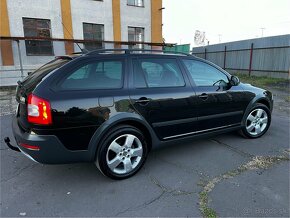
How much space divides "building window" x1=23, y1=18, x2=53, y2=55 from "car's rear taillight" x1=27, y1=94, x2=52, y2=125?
12305 millimetres

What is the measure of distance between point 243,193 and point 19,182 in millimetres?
2815

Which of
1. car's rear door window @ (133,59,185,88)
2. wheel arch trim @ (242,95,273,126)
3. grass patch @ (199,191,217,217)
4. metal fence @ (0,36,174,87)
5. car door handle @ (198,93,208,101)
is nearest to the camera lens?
grass patch @ (199,191,217,217)

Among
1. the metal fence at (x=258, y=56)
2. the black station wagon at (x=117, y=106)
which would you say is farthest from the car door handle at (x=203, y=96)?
the metal fence at (x=258, y=56)

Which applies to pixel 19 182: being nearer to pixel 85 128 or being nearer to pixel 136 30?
pixel 85 128

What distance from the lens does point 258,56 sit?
578 inches

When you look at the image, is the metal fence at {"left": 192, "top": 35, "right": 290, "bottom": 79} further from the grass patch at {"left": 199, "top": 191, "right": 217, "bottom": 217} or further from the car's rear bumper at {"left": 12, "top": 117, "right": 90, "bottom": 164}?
the car's rear bumper at {"left": 12, "top": 117, "right": 90, "bottom": 164}

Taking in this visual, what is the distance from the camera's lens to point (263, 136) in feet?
15.4

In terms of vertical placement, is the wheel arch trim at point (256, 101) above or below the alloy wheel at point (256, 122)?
above

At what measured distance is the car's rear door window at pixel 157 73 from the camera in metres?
3.21

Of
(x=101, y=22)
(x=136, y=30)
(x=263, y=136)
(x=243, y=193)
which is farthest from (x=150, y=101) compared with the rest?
(x=136, y=30)

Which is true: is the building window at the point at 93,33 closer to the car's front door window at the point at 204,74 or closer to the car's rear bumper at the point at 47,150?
the car's front door window at the point at 204,74

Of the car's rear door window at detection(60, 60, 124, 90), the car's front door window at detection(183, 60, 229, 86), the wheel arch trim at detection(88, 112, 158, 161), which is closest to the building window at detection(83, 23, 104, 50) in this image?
the car's front door window at detection(183, 60, 229, 86)

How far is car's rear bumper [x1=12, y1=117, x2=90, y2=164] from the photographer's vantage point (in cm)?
259

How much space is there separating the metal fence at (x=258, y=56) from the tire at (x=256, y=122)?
33.3 feet
